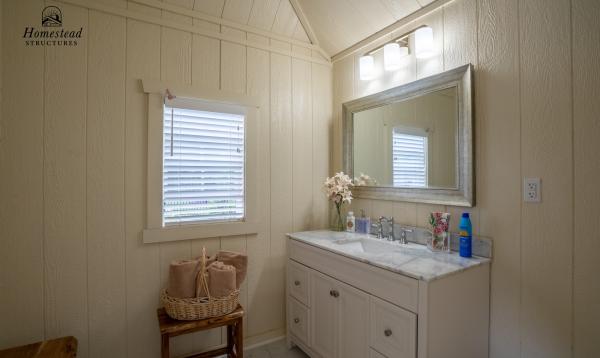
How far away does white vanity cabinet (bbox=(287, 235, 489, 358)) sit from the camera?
1273 mm

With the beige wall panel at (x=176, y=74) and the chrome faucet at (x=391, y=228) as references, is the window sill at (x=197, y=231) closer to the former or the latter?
the beige wall panel at (x=176, y=74)

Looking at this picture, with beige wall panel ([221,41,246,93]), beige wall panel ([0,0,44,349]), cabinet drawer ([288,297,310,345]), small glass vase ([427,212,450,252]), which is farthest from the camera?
beige wall panel ([221,41,246,93])

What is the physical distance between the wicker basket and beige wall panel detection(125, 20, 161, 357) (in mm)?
203

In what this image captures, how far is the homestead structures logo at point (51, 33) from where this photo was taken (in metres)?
1.59

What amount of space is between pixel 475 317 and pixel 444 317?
0.27m

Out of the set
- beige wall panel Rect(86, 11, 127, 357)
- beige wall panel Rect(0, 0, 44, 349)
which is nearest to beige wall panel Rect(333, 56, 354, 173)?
beige wall panel Rect(86, 11, 127, 357)

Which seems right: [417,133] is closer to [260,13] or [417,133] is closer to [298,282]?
[298,282]

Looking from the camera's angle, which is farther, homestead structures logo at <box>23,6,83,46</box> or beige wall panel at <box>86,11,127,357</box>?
beige wall panel at <box>86,11,127,357</box>

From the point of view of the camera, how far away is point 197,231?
6.50 ft

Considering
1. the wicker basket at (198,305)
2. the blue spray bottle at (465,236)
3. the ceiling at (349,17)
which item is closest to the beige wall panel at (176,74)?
the wicker basket at (198,305)

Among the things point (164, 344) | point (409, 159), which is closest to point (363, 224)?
point (409, 159)

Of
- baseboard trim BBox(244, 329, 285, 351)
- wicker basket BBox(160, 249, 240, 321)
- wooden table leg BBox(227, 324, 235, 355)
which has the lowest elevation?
baseboard trim BBox(244, 329, 285, 351)

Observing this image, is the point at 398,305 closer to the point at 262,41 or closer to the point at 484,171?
the point at 484,171

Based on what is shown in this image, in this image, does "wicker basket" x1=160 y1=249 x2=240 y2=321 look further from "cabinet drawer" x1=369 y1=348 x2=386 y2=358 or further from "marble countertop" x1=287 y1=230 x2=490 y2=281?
"cabinet drawer" x1=369 y1=348 x2=386 y2=358
